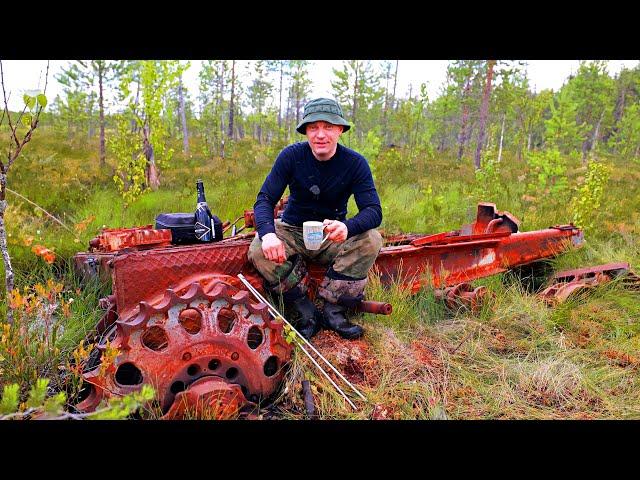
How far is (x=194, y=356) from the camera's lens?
85.0 inches

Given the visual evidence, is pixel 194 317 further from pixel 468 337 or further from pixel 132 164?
pixel 132 164

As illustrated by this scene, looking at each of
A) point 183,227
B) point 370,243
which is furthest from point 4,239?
point 370,243

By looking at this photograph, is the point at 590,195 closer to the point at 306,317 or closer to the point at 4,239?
the point at 306,317

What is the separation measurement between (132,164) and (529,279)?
17.9 feet

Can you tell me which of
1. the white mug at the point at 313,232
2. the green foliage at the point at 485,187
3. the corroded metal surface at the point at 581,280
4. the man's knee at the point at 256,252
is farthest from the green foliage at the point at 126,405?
the green foliage at the point at 485,187

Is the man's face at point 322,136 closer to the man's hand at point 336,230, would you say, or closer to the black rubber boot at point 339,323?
the man's hand at point 336,230

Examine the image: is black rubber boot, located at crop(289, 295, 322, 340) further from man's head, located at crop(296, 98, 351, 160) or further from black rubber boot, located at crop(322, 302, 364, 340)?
man's head, located at crop(296, 98, 351, 160)

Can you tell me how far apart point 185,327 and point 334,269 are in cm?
104

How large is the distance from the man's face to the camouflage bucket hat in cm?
6

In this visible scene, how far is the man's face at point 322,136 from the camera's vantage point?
113 inches

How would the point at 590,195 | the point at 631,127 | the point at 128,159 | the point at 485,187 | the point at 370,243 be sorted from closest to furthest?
the point at 370,243 < the point at 590,195 < the point at 128,159 < the point at 485,187 < the point at 631,127

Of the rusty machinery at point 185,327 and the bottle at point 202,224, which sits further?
the bottle at point 202,224

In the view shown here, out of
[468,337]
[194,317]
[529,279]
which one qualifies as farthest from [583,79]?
[194,317]

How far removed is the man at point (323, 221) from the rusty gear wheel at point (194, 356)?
1.62 feet
